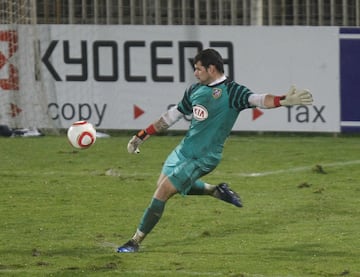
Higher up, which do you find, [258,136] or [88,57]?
[88,57]

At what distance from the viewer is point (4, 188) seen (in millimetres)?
15258

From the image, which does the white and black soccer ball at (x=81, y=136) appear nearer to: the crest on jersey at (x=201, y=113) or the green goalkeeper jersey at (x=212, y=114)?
the green goalkeeper jersey at (x=212, y=114)

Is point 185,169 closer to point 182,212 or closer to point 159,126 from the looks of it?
point 159,126

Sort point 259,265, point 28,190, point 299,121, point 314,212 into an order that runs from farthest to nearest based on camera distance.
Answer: point 299,121, point 28,190, point 314,212, point 259,265

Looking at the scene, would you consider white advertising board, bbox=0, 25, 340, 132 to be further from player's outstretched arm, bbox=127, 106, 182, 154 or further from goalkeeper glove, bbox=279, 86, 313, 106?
goalkeeper glove, bbox=279, 86, 313, 106

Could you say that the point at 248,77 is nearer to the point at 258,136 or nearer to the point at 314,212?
the point at 258,136

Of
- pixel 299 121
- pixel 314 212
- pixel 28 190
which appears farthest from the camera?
pixel 299 121

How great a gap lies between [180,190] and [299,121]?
8310 mm

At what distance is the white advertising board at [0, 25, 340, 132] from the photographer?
19281mm

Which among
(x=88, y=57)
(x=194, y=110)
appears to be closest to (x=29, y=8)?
(x=88, y=57)

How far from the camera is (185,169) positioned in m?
11.1

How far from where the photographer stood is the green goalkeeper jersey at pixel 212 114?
1112 centimetres

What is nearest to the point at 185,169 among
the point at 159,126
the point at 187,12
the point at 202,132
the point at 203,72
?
the point at 202,132

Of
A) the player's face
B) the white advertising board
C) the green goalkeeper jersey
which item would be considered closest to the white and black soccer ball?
the green goalkeeper jersey
